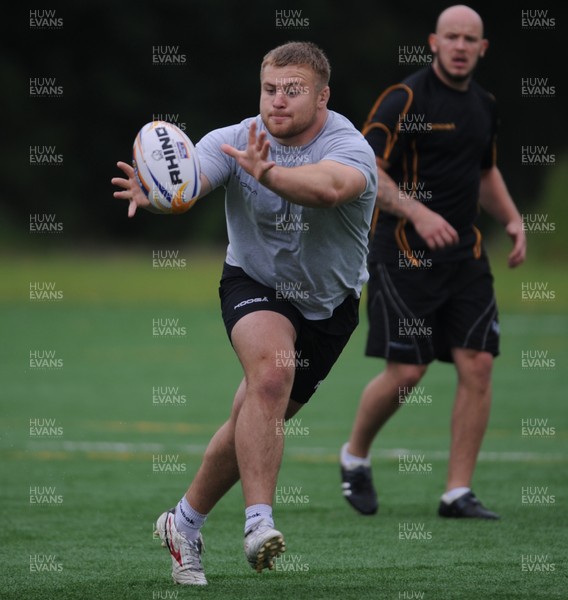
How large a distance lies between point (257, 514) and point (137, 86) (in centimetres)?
3413

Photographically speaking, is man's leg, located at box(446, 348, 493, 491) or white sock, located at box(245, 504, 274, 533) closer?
white sock, located at box(245, 504, 274, 533)

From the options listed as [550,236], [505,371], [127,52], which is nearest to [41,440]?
[505,371]

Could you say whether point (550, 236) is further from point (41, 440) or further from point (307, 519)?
point (307, 519)

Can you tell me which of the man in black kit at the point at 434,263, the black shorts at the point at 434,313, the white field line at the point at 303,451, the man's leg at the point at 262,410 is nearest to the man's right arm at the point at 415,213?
the man in black kit at the point at 434,263

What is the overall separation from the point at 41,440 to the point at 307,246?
469cm

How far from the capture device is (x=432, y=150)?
7.22 m

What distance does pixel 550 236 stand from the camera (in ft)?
88.7

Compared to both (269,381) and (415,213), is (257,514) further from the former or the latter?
(415,213)

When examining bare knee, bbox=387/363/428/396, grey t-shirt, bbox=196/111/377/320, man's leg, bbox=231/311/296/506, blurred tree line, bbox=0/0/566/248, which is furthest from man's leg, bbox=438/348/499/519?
blurred tree line, bbox=0/0/566/248

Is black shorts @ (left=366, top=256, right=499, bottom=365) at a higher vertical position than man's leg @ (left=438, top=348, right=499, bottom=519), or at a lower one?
higher

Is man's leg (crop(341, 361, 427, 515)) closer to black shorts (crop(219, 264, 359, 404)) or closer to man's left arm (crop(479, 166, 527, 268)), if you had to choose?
man's left arm (crop(479, 166, 527, 268))

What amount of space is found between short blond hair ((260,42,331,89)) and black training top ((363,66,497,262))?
197cm

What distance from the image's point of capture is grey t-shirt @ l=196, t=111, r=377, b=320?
5148 millimetres

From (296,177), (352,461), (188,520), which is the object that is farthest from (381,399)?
(296,177)
